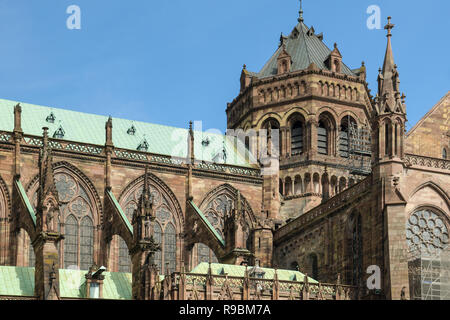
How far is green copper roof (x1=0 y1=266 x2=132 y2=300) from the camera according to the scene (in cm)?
5062

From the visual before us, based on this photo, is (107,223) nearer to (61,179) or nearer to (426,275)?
(61,179)

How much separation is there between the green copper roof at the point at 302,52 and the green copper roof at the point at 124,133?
6.69 metres

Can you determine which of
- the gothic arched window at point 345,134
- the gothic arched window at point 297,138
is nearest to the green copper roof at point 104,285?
the gothic arched window at point 297,138

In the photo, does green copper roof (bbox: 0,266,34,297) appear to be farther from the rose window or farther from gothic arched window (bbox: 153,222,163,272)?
the rose window

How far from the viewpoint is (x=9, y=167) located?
58750 millimetres

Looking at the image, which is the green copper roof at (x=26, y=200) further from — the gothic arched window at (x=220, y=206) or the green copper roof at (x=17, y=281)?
the gothic arched window at (x=220, y=206)

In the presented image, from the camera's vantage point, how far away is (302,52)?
74375 millimetres

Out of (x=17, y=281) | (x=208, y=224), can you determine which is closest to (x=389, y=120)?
(x=208, y=224)

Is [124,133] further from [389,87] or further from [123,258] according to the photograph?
[389,87]

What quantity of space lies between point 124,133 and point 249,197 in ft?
31.9

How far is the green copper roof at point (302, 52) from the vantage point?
73.4 m
